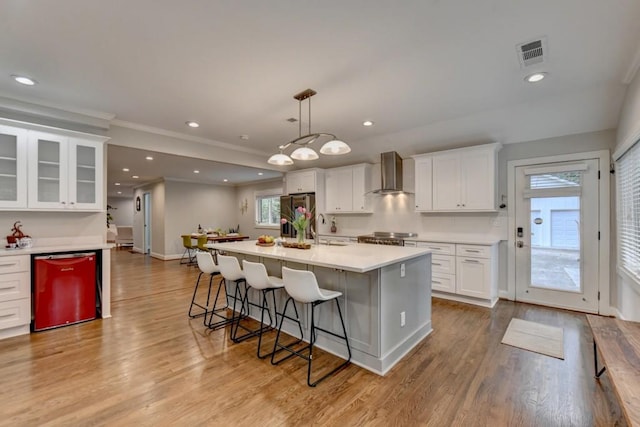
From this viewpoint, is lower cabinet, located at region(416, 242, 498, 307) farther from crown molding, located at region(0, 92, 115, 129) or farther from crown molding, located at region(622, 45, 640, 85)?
crown molding, located at region(0, 92, 115, 129)

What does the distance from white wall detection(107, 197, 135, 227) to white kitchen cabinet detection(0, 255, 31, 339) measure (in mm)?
12091

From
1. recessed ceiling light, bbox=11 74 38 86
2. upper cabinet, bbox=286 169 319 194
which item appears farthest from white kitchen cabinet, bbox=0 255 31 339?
upper cabinet, bbox=286 169 319 194

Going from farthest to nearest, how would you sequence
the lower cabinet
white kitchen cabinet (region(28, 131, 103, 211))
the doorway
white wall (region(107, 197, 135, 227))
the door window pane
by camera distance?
white wall (region(107, 197, 135, 227)), the doorway, the lower cabinet, the door window pane, white kitchen cabinet (region(28, 131, 103, 211))

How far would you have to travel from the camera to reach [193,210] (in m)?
9.22

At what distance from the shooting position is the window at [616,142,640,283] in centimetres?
272

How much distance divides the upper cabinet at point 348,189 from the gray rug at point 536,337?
3073 millimetres

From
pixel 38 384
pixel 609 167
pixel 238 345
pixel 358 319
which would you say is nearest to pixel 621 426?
pixel 358 319

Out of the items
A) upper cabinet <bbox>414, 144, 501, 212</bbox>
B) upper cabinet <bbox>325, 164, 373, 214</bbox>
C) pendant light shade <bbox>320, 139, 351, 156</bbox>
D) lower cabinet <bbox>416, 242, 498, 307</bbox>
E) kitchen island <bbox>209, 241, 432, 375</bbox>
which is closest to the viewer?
kitchen island <bbox>209, 241, 432, 375</bbox>

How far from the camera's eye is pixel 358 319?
99.7 inches

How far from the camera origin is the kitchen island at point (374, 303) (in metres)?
2.40

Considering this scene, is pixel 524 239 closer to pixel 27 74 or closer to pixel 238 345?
pixel 238 345

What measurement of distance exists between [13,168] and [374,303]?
4.15 m

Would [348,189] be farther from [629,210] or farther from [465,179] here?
[629,210]

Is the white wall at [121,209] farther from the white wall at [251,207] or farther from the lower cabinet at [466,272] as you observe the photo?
the lower cabinet at [466,272]
